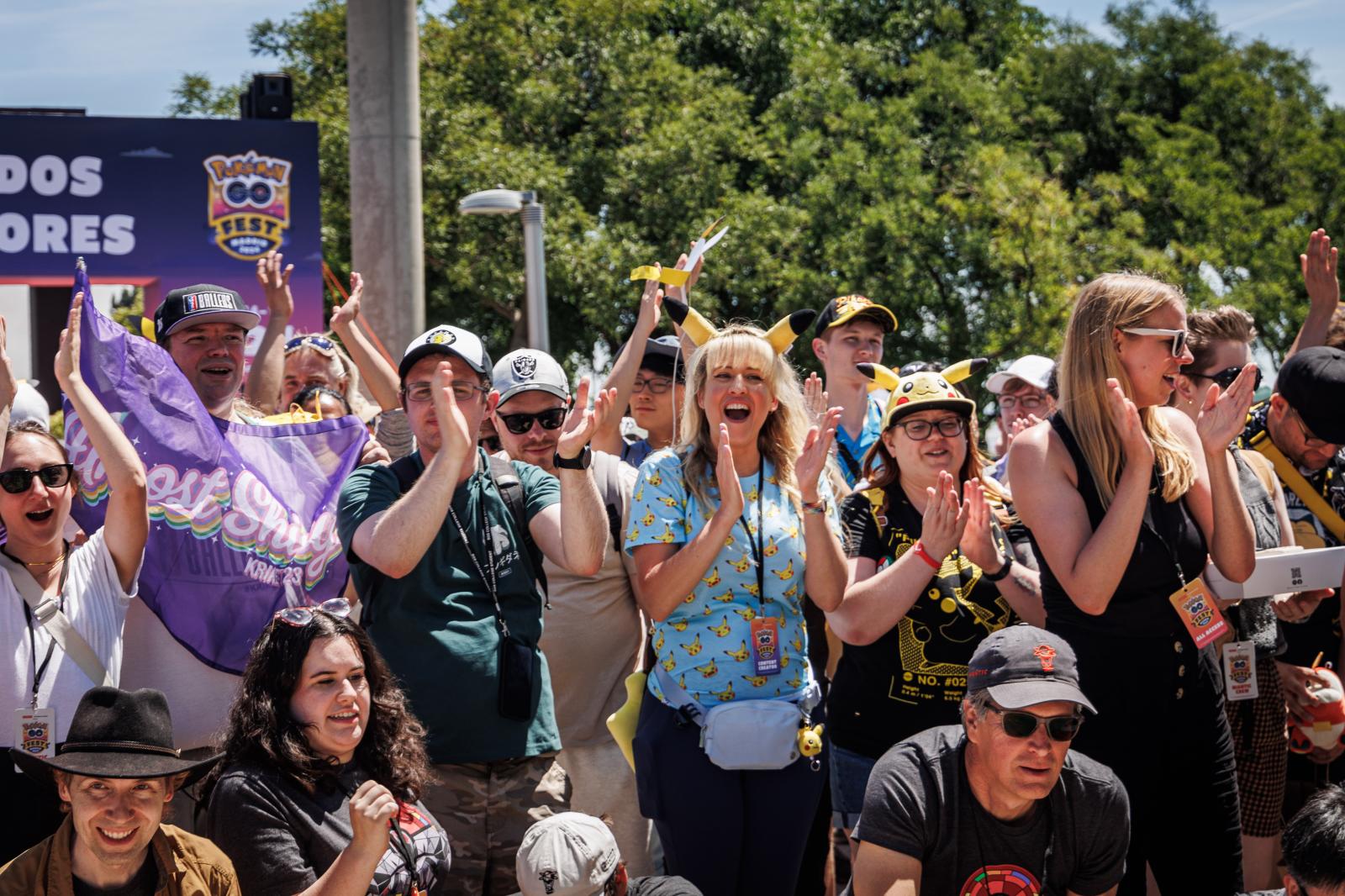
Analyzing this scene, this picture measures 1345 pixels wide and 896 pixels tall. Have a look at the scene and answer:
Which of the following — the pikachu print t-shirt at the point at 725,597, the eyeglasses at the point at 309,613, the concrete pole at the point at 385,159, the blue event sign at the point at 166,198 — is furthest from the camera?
the blue event sign at the point at 166,198

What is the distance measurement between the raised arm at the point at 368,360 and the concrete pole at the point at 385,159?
469cm

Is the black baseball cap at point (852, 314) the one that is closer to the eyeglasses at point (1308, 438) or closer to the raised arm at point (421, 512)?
the eyeglasses at point (1308, 438)

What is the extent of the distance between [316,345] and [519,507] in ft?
8.13

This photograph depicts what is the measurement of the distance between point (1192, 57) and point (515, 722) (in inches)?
911

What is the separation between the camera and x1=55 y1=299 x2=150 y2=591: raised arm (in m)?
3.57

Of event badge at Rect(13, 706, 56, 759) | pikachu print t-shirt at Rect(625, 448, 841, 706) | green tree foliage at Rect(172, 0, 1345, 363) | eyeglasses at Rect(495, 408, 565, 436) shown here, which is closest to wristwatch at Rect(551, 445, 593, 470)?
pikachu print t-shirt at Rect(625, 448, 841, 706)

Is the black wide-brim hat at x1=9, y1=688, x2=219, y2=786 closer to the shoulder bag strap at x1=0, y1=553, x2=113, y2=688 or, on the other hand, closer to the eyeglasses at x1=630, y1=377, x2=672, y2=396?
the shoulder bag strap at x1=0, y1=553, x2=113, y2=688

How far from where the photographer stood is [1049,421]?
12.1 ft

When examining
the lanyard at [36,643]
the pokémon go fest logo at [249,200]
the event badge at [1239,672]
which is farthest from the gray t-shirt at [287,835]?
the pokémon go fest logo at [249,200]

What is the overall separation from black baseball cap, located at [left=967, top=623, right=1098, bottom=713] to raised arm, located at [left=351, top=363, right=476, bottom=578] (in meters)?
1.40

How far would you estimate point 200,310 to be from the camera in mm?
4164

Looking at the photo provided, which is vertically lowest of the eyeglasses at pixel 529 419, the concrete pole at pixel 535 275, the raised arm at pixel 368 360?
the eyeglasses at pixel 529 419

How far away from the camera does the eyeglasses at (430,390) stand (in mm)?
3777

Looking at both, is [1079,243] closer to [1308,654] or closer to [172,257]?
[172,257]
